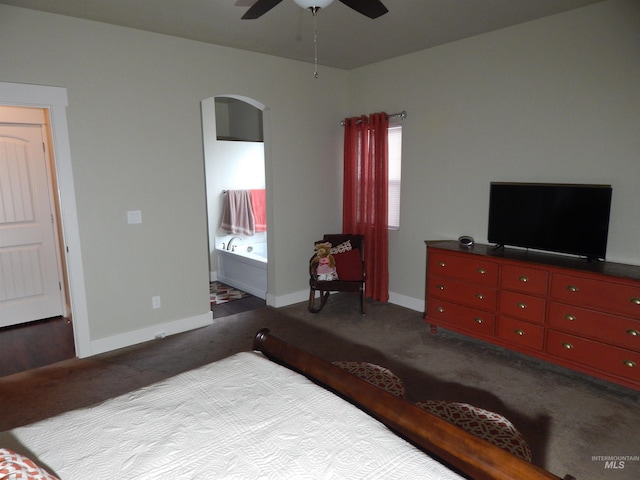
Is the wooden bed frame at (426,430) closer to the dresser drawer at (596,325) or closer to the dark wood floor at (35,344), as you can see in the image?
the dresser drawer at (596,325)

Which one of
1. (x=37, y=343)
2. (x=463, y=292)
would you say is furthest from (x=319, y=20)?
(x=37, y=343)

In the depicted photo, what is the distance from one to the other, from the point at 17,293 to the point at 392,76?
4379 mm

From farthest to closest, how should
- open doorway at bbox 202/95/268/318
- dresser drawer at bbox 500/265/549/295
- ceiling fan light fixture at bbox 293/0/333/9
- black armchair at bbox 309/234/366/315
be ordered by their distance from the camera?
open doorway at bbox 202/95/268/318
black armchair at bbox 309/234/366/315
dresser drawer at bbox 500/265/549/295
ceiling fan light fixture at bbox 293/0/333/9

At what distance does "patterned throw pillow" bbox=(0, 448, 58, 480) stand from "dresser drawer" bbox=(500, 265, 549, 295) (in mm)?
3015

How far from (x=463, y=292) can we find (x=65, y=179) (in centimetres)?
330

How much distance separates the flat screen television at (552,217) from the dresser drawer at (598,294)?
329mm

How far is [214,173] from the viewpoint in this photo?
18.2ft

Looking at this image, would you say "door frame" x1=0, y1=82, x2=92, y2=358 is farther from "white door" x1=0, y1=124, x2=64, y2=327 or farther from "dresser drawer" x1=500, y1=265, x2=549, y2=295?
"dresser drawer" x1=500, y1=265, x2=549, y2=295

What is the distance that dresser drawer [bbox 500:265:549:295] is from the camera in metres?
3.00

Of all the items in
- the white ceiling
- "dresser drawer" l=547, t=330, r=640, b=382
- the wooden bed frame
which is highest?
the white ceiling

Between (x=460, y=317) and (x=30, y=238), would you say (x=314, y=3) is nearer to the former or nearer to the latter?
(x=460, y=317)

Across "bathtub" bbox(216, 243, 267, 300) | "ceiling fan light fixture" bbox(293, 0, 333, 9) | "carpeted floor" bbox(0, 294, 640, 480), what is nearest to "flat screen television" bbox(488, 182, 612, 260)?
"carpeted floor" bbox(0, 294, 640, 480)

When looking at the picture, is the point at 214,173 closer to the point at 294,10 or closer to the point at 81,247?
the point at 81,247

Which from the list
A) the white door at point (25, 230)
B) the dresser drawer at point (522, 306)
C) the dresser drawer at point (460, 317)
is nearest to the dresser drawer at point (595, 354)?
the dresser drawer at point (522, 306)
